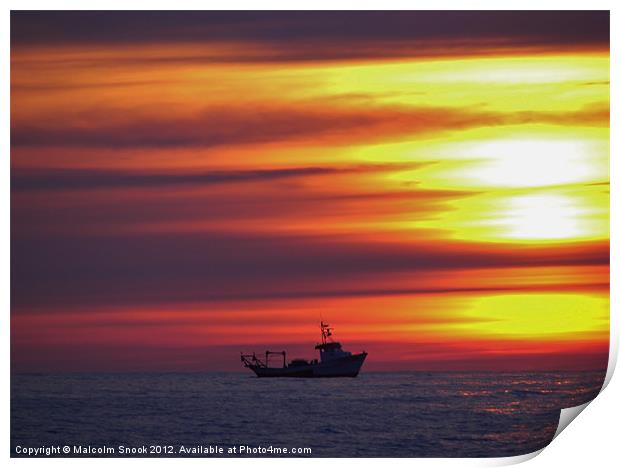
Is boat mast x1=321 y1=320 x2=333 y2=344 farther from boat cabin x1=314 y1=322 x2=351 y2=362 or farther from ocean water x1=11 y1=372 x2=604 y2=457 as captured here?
ocean water x1=11 y1=372 x2=604 y2=457

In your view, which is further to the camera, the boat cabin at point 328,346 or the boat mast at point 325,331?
the boat cabin at point 328,346

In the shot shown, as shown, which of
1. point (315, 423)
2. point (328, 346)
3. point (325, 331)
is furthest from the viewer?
point (315, 423)

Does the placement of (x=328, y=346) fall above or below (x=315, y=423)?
above

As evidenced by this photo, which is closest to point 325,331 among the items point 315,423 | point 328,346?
point 328,346

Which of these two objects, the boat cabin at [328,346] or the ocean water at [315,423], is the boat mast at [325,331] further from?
the ocean water at [315,423]

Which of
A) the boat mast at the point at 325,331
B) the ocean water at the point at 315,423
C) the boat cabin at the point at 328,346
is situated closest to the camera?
the ocean water at the point at 315,423

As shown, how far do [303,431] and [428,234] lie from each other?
415 centimetres

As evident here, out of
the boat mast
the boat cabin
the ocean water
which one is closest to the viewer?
the ocean water

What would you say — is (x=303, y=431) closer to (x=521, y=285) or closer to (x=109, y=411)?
(x=109, y=411)

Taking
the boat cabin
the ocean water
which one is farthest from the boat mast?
the ocean water

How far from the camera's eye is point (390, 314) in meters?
8.12

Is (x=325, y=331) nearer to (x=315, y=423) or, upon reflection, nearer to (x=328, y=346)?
(x=328, y=346)

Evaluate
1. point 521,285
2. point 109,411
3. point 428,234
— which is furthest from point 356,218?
point 109,411

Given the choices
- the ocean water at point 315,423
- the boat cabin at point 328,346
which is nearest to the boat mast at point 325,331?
the boat cabin at point 328,346
